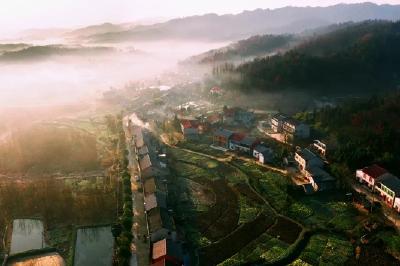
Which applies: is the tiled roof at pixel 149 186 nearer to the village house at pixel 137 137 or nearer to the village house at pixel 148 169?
the village house at pixel 148 169

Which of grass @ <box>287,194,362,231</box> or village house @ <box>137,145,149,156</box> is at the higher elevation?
village house @ <box>137,145,149,156</box>

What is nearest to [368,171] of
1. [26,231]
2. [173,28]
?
[26,231]

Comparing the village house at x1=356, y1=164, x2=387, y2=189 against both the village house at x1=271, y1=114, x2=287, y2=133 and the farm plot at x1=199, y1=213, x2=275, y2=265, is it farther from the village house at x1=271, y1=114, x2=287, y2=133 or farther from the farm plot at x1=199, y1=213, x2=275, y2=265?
the village house at x1=271, y1=114, x2=287, y2=133

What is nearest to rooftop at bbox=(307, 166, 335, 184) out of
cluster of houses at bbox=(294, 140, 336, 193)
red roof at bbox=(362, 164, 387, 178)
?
cluster of houses at bbox=(294, 140, 336, 193)

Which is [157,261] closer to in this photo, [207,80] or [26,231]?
[26,231]

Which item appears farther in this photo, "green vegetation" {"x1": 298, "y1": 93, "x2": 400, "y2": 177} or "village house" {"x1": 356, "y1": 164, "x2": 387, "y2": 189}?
"green vegetation" {"x1": 298, "y1": 93, "x2": 400, "y2": 177}

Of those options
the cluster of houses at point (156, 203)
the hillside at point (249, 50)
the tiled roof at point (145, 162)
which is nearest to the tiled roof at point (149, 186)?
the cluster of houses at point (156, 203)

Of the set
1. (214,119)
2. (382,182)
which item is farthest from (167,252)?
(214,119)
